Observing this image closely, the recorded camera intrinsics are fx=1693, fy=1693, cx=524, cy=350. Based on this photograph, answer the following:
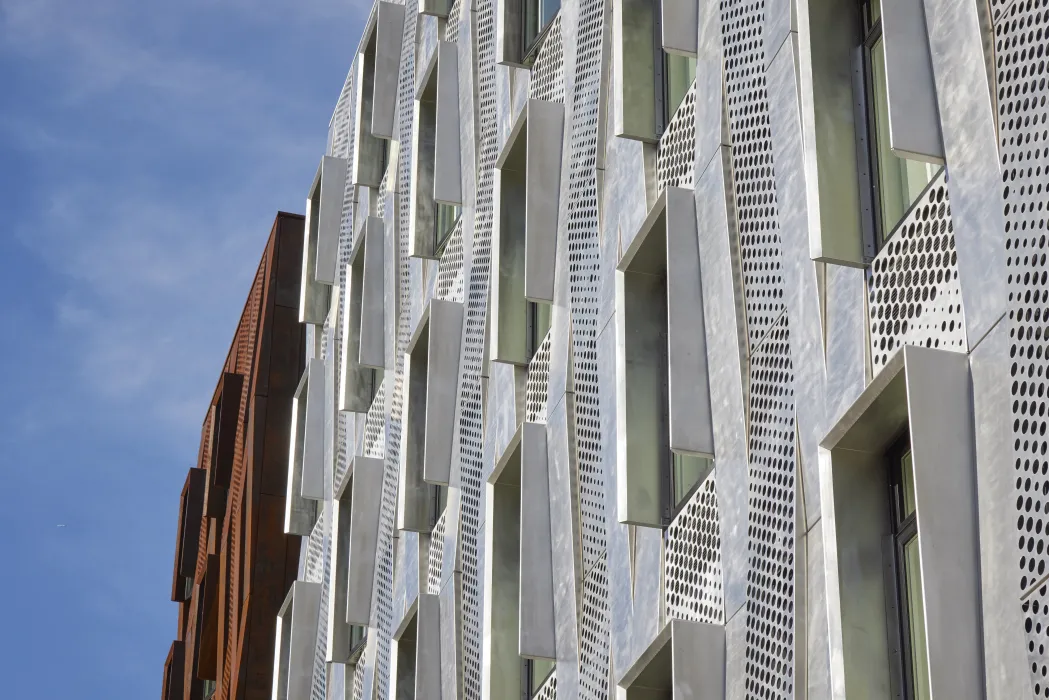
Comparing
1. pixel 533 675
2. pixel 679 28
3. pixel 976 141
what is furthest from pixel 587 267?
pixel 976 141

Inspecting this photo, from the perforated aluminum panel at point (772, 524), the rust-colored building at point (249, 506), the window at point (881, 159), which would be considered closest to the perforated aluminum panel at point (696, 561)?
the perforated aluminum panel at point (772, 524)

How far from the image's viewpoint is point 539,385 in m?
19.3

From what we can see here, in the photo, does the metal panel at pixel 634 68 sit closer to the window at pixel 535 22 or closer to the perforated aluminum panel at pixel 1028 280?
the window at pixel 535 22

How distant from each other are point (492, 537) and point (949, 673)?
10.4 m

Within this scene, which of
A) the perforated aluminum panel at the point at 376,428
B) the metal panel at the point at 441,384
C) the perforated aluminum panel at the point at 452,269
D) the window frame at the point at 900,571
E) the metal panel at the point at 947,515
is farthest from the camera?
the perforated aluminum panel at the point at 376,428

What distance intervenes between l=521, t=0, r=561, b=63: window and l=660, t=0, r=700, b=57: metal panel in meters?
5.84

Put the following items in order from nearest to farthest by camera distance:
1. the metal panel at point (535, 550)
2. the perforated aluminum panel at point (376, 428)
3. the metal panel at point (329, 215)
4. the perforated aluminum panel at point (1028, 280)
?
the perforated aluminum panel at point (1028, 280), the metal panel at point (535, 550), the perforated aluminum panel at point (376, 428), the metal panel at point (329, 215)

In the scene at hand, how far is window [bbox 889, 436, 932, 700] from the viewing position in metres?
10.7

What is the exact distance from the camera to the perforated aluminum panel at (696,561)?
1351 cm

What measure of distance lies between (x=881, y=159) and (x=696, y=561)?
12.4 feet

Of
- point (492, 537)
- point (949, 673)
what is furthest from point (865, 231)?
point (492, 537)

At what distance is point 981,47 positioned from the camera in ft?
34.4

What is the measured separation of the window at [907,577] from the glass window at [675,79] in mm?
5938

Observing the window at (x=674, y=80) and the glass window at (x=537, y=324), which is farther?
the glass window at (x=537, y=324)
